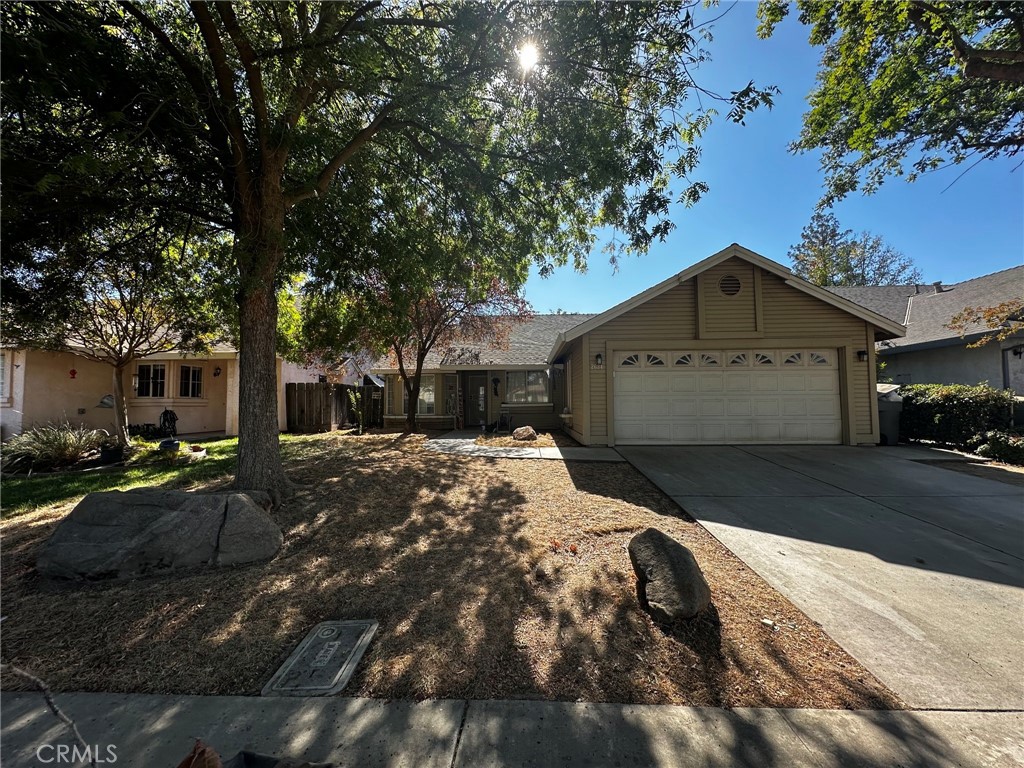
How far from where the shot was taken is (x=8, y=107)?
4535mm

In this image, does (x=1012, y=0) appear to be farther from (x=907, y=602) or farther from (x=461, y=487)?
(x=461, y=487)

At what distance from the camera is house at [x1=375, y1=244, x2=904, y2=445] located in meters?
10.1

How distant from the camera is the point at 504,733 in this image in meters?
2.10

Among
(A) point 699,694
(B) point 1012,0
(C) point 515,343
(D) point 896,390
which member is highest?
(B) point 1012,0

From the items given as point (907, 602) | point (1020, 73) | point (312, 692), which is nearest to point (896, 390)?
point (1020, 73)

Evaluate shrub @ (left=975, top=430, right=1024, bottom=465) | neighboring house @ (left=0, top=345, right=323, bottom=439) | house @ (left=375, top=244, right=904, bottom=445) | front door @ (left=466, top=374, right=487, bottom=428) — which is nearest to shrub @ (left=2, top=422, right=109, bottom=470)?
neighboring house @ (left=0, top=345, right=323, bottom=439)

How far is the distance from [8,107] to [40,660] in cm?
574

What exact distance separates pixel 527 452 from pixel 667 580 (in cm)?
711

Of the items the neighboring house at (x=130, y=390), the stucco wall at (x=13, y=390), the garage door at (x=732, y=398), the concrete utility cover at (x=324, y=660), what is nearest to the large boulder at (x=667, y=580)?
the concrete utility cover at (x=324, y=660)

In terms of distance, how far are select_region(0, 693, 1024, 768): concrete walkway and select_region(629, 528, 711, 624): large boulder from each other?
72 cm

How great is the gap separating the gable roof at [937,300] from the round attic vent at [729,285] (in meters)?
7.69

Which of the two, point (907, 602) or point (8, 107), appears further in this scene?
point (8, 107)

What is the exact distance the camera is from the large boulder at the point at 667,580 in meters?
2.93

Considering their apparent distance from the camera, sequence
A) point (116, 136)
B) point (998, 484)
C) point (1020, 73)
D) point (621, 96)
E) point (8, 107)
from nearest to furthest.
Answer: point (8, 107) → point (116, 136) → point (621, 96) → point (998, 484) → point (1020, 73)
